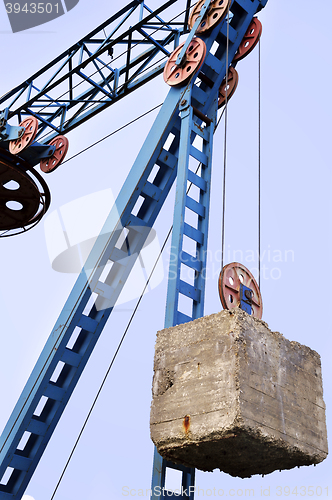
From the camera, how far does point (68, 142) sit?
14.4 meters

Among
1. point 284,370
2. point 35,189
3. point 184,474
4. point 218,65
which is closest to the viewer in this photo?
point 284,370

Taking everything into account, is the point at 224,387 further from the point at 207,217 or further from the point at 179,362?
the point at 207,217

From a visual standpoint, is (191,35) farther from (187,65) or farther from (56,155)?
(56,155)

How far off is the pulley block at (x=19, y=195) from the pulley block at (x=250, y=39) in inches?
200

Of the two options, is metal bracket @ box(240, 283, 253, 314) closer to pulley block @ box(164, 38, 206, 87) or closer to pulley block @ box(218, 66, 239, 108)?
pulley block @ box(164, 38, 206, 87)

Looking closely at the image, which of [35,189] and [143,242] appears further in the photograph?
[35,189]

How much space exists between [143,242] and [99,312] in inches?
53.6

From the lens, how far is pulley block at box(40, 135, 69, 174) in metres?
14.3

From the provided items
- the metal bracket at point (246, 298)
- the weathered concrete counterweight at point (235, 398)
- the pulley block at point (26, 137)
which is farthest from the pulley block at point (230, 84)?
the pulley block at point (26, 137)

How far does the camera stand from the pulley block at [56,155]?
14342 mm

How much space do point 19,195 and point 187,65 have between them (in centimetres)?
595

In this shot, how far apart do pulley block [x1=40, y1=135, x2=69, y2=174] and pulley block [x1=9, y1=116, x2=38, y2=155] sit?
0.76 meters

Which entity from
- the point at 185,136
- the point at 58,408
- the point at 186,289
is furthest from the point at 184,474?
the point at 185,136

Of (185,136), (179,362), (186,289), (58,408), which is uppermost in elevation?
(185,136)
